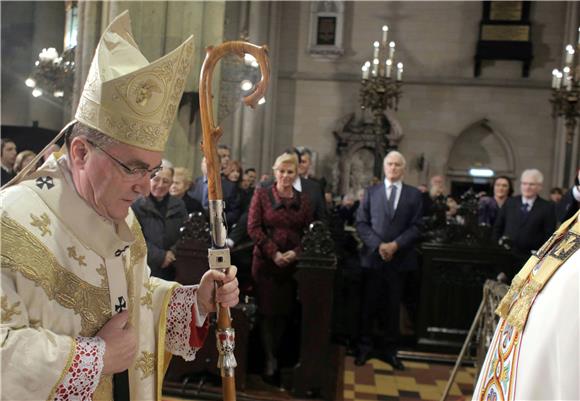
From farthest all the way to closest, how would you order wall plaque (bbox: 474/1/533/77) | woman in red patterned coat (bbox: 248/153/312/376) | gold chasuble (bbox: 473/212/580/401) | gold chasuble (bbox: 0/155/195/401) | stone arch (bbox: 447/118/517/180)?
stone arch (bbox: 447/118/517/180)
wall plaque (bbox: 474/1/533/77)
woman in red patterned coat (bbox: 248/153/312/376)
gold chasuble (bbox: 473/212/580/401)
gold chasuble (bbox: 0/155/195/401)

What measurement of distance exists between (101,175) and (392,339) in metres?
3.68

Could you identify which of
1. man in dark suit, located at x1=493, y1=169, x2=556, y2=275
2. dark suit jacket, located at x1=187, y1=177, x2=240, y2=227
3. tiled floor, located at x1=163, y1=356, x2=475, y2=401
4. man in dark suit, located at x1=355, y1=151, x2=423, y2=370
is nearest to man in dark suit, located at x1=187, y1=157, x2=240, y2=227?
dark suit jacket, located at x1=187, y1=177, x2=240, y2=227

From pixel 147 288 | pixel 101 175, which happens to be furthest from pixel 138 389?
pixel 101 175

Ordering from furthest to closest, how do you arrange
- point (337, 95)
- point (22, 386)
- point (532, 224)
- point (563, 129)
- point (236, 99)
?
point (337, 95) < point (563, 129) < point (236, 99) < point (532, 224) < point (22, 386)

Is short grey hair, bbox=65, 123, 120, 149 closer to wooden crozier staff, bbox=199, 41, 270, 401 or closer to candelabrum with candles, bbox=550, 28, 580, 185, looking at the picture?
wooden crozier staff, bbox=199, 41, 270, 401

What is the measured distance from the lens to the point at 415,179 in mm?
14359

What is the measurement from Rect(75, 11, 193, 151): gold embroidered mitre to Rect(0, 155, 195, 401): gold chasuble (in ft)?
0.57

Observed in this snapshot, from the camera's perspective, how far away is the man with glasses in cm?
125

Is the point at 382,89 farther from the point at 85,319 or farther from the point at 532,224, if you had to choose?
the point at 85,319

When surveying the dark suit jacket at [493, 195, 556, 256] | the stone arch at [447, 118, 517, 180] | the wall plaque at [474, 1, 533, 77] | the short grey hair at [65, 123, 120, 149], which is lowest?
the dark suit jacket at [493, 195, 556, 256]

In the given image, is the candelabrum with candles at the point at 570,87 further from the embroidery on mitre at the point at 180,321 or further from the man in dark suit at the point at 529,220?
the embroidery on mitre at the point at 180,321

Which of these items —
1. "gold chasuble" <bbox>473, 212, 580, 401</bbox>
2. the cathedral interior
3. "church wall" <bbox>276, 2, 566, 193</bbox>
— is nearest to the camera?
"gold chasuble" <bbox>473, 212, 580, 401</bbox>

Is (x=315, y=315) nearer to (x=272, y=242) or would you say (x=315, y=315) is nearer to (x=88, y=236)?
(x=272, y=242)

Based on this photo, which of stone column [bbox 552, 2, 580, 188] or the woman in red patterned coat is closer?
the woman in red patterned coat
